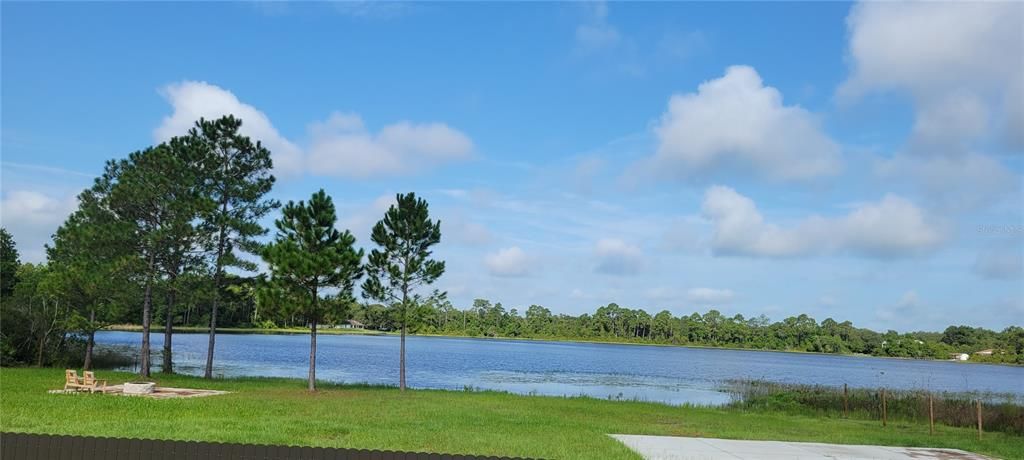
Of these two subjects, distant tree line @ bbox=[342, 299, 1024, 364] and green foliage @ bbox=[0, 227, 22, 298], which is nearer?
green foliage @ bbox=[0, 227, 22, 298]

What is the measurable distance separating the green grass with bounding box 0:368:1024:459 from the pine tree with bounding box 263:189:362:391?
10.2ft

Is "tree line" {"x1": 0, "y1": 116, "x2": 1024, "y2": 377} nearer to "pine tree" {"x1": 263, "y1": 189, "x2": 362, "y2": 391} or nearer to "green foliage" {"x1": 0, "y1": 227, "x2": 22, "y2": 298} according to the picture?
"pine tree" {"x1": 263, "y1": 189, "x2": 362, "y2": 391}

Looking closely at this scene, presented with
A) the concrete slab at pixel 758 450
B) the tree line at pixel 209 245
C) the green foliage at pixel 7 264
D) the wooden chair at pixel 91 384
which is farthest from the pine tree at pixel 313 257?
the green foliage at pixel 7 264

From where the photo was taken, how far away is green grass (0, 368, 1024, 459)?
12867mm

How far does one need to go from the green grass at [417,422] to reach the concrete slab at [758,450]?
72 centimetres

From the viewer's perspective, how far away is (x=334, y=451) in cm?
778

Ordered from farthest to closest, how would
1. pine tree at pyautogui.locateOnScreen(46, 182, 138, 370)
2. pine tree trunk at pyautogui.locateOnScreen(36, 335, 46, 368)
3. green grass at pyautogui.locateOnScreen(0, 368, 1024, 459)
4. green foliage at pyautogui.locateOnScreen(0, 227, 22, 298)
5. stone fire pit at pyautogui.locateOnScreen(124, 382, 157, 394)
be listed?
green foliage at pyautogui.locateOnScreen(0, 227, 22, 298)
pine tree trunk at pyautogui.locateOnScreen(36, 335, 46, 368)
pine tree at pyautogui.locateOnScreen(46, 182, 138, 370)
stone fire pit at pyautogui.locateOnScreen(124, 382, 157, 394)
green grass at pyautogui.locateOnScreen(0, 368, 1024, 459)

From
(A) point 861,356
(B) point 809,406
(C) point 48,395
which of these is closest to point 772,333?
(A) point 861,356

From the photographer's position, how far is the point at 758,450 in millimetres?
13883

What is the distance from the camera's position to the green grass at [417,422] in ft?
42.2

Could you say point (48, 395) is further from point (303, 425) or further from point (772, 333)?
point (772, 333)

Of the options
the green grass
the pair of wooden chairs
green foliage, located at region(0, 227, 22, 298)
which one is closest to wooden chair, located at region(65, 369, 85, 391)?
the pair of wooden chairs

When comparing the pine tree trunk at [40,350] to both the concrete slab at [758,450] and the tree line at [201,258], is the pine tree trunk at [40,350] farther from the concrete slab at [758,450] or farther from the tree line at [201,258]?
the concrete slab at [758,450]

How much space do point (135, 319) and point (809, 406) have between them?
35.5 metres
